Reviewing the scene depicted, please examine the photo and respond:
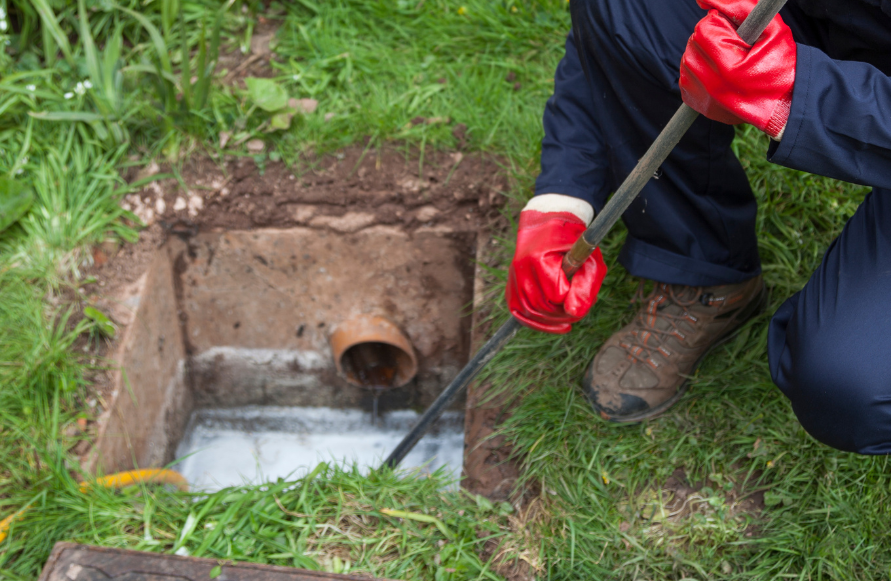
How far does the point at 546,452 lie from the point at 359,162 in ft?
3.90

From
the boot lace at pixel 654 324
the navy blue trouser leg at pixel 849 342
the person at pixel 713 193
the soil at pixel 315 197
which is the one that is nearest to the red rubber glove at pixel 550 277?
the person at pixel 713 193

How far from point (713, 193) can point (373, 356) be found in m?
1.47

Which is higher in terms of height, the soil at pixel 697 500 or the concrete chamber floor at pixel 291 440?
the soil at pixel 697 500

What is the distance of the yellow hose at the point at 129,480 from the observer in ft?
5.23

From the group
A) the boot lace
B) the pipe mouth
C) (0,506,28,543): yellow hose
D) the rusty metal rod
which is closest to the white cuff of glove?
the rusty metal rod

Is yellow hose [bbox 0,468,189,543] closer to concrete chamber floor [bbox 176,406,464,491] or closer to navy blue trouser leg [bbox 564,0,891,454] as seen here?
concrete chamber floor [bbox 176,406,464,491]

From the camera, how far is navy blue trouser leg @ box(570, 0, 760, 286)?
126 cm

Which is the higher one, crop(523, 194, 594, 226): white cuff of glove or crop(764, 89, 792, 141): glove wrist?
crop(764, 89, 792, 141): glove wrist

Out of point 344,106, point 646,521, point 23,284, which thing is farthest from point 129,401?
point 646,521

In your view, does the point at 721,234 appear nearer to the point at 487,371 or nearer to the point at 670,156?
the point at 670,156

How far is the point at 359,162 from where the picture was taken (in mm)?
2203

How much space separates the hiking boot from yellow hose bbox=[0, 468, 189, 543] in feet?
4.12

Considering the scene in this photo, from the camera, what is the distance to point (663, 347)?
5.23ft

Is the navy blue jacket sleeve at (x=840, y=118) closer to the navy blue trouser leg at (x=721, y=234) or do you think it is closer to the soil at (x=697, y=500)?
→ the navy blue trouser leg at (x=721, y=234)
